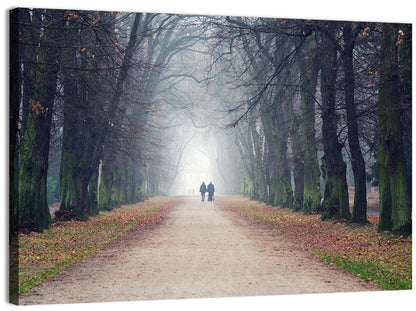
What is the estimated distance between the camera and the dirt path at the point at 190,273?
7.51 m

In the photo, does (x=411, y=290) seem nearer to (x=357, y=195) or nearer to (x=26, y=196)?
(x=357, y=195)

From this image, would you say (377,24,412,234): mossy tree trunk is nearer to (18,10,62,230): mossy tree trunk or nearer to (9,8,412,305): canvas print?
(9,8,412,305): canvas print

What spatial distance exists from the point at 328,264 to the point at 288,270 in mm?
1021

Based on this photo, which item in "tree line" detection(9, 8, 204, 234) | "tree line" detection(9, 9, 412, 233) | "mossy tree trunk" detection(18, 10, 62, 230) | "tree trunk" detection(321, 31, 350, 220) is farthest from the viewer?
"tree trunk" detection(321, 31, 350, 220)

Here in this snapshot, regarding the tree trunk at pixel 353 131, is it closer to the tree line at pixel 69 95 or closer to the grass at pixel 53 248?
the tree line at pixel 69 95

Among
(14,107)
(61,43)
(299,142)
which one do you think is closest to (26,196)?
(61,43)

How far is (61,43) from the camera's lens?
1124 cm

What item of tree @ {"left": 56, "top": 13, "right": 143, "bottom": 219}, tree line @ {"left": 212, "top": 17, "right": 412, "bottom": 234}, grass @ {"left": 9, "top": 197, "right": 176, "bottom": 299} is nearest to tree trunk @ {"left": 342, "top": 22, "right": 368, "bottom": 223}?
tree line @ {"left": 212, "top": 17, "right": 412, "bottom": 234}

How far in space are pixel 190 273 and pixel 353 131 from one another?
9.66 m

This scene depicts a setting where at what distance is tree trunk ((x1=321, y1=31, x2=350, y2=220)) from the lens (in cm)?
1744

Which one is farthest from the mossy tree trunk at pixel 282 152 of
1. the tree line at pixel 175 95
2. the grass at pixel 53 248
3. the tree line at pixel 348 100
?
the grass at pixel 53 248

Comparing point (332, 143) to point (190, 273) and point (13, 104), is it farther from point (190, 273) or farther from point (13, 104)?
point (13, 104)

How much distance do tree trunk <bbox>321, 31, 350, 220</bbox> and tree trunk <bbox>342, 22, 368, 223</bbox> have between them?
89 cm

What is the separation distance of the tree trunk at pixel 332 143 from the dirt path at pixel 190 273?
18.5 ft
